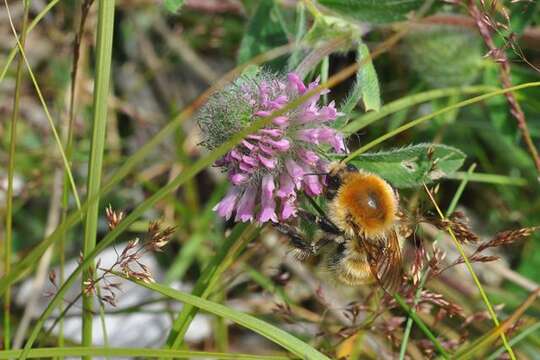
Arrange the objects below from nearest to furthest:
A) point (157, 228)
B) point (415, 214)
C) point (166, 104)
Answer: point (157, 228) < point (415, 214) < point (166, 104)

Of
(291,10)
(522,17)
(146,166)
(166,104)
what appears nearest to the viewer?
(522,17)

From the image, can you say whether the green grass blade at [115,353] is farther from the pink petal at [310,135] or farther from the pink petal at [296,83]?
the pink petal at [296,83]

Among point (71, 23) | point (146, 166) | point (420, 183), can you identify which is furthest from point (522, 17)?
point (71, 23)

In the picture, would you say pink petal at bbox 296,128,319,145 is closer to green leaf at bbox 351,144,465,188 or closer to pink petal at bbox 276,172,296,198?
pink petal at bbox 276,172,296,198

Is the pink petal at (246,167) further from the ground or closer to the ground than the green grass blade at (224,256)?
further from the ground

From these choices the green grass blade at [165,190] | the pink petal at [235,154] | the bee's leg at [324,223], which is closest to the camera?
the green grass blade at [165,190]

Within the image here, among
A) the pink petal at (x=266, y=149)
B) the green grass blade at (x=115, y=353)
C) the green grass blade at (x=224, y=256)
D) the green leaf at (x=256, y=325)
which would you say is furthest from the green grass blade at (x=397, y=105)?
the green grass blade at (x=115, y=353)

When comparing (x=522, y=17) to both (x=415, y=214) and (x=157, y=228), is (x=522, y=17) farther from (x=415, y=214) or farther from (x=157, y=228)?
(x=157, y=228)
